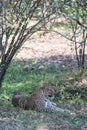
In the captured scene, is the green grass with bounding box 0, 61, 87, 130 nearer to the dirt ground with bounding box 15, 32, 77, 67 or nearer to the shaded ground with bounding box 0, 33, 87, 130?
the shaded ground with bounding box 0, 33, 87, 130

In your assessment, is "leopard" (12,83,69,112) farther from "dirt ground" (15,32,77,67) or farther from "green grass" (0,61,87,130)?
"dirt ground" (15,32,77,67)

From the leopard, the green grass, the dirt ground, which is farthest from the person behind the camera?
the dirt ground

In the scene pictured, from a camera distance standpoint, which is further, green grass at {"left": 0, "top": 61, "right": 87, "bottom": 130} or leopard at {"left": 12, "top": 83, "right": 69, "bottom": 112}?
leopard at {"left": 12, "top": 83, "right": 69, "bottom": 112}

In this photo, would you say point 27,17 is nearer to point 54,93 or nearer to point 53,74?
point 54,93

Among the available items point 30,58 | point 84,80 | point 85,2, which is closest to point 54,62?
point 30,58

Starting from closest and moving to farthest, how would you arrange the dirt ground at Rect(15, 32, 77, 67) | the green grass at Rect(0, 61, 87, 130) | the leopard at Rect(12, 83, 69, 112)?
1. the green grass at Rect(0, 61, 87, 130)
2. the leopard at Rect(12, 83, 69, 112)
3. the dirt ground at Rect(15, 32, 77, 67)

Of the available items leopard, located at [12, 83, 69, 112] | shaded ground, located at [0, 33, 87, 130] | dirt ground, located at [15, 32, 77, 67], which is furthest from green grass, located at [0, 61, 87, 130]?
dirt ground, located at [15, 32, 77, 67]

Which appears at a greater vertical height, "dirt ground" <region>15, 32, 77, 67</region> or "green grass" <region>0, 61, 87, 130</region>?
"green grass" <region>0, 61, 87, 130</region>

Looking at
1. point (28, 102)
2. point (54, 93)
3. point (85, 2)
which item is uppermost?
point (85, 2)

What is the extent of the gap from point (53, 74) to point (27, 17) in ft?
12.5

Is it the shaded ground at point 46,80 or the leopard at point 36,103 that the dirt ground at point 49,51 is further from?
the leopard at point 36,103

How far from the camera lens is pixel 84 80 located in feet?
32.2

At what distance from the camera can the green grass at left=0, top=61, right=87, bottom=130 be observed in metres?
6.63

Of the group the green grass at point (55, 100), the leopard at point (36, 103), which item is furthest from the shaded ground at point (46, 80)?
the leopard at point (36, 103)
